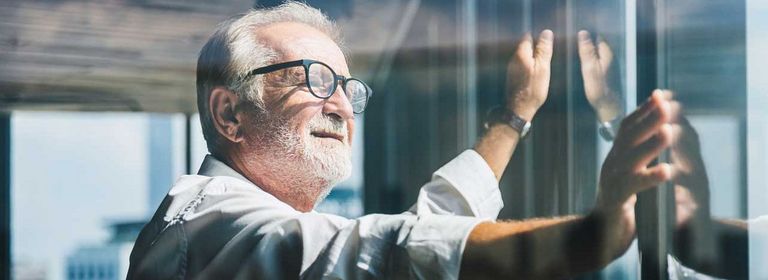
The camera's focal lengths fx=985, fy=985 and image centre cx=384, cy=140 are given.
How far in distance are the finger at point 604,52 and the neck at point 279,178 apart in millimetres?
580

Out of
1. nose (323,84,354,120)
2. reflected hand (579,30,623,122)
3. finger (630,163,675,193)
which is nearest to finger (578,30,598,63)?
reflected hand (579,30,623,122)

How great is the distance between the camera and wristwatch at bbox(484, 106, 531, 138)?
1775mm

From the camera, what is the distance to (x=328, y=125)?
1923 millimetres

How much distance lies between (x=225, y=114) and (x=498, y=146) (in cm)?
58

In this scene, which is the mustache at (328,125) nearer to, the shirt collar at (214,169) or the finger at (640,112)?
the shirt collar at (214,169)

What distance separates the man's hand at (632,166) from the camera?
1.64 m

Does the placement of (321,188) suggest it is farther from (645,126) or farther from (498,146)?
(645,126)

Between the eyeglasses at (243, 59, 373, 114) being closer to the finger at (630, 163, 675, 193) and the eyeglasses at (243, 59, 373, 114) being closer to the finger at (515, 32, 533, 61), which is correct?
the finger at (515, 32, 533, 61)

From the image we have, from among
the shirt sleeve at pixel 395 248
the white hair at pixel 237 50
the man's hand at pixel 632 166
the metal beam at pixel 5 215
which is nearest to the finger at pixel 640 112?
the man's hand at pixel 632 166

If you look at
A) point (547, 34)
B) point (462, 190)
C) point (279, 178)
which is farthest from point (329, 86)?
point (547, 34)

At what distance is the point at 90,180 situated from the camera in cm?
206

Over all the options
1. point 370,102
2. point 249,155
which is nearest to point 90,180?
point 249,155

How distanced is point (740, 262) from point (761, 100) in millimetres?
274

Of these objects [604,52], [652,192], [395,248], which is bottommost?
[395,248]
